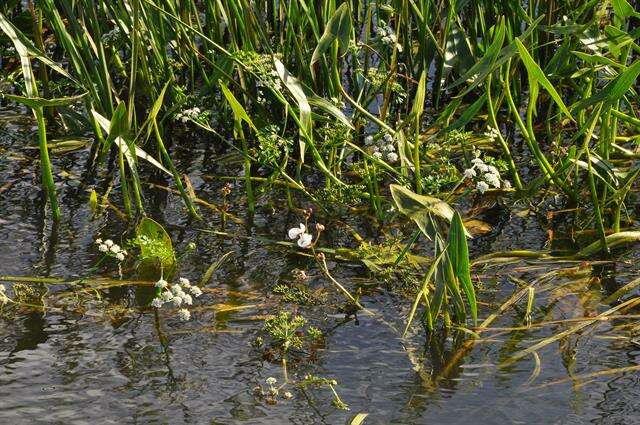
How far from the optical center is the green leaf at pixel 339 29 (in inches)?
113

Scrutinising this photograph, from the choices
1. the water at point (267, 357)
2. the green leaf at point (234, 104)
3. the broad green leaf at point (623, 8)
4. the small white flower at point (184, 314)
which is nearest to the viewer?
the water at point (267, 357)

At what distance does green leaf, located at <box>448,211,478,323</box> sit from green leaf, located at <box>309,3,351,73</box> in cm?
78

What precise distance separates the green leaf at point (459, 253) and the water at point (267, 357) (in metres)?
0.18

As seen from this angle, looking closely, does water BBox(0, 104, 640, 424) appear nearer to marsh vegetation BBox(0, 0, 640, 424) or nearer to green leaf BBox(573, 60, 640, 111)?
marsh vegetation BBox(0, 0, 640, 424)

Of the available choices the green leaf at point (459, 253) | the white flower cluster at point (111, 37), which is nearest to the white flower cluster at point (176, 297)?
the green leaf at point (459, 253)

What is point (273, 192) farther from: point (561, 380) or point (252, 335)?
point (561, 380)

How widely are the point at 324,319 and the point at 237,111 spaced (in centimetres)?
67

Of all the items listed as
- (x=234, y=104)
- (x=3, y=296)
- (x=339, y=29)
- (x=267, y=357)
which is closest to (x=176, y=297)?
(x=267, y=357)

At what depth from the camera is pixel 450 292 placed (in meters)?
2.48

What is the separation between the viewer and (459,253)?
92.0 inches

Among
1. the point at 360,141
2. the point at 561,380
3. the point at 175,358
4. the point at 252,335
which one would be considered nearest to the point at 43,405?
the point at 175,358

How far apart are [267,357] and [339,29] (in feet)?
3.24

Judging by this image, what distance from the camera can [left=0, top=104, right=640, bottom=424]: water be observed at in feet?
7.30

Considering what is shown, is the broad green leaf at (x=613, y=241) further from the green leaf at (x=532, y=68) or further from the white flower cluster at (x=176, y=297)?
the white flower cluster at (x=176, y=297)
